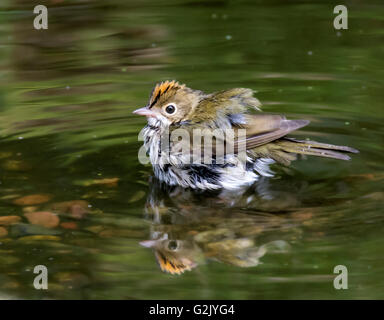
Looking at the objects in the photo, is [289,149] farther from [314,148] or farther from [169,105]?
[169,105]

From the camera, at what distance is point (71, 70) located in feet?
33.5

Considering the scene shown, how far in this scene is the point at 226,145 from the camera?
6832 millimetres

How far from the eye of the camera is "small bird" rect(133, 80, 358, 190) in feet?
22.5

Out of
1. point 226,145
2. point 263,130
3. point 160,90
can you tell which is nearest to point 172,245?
point 226,145

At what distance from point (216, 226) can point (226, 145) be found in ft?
3.12

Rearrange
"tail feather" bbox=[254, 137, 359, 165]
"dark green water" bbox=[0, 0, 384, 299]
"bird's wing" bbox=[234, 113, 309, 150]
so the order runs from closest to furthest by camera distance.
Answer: "dark green water" bbox=[0, 0, 384, 299] < "bird's wing" bbox=[234, 113, 309, 150] < "tail feather" bbox=[254, 137, 359, 165]

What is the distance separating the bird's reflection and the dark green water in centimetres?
2

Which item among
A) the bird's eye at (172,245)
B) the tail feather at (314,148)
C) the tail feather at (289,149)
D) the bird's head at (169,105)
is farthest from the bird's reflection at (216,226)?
the bird's head at (169,105)

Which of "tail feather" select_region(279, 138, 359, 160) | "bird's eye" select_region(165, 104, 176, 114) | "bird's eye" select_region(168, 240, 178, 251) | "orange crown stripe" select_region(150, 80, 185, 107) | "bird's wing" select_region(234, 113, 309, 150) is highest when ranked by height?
"orange crown stripe" select_region(150, 80, 185, 107)

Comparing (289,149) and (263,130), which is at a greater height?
(263,130)

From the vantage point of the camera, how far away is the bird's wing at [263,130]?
6.79 meters

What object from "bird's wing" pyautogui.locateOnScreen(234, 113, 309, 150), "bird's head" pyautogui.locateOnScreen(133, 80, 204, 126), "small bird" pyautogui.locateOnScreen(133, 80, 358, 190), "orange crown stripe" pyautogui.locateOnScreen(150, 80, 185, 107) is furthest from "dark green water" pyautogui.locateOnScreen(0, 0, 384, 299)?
"orange crown stripe" pyautogui.locateOnScreen(150, 80, 185, 107)

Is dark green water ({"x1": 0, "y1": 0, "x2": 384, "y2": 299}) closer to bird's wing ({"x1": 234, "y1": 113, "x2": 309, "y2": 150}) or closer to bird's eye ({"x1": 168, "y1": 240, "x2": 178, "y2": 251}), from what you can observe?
bird's eye ({"x1": 168, "y1": 240, "x2": 178, "y2": 251})

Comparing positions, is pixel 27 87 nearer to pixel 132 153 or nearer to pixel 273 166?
pixel 132 153
